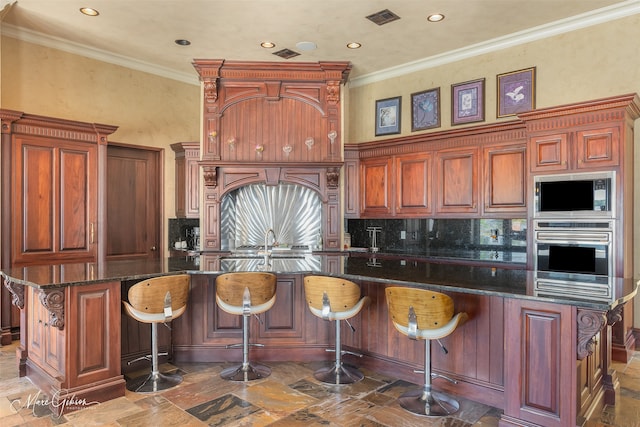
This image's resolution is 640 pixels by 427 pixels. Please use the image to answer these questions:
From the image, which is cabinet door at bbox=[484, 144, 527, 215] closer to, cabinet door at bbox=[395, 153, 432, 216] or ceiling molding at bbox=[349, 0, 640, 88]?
cabinet door at bbox=[395, 153, 432, 216]

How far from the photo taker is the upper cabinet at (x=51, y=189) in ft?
14.1

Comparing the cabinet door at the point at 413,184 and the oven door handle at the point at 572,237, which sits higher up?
the cabinet door at the point at 413,184

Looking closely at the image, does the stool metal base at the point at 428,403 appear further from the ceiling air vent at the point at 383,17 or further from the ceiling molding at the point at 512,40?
the ceiling molding at the point at 512,40

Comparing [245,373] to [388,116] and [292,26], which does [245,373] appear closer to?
[292,26]

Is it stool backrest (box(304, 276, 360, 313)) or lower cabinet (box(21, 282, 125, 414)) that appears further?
stool backrest (box(304, 276, 360, 313))

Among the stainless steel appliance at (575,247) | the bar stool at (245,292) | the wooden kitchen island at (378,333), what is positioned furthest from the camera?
the stainless steel appliance at (575,247)

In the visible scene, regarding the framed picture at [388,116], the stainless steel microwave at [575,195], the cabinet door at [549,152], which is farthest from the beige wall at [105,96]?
the stainless steel microwave at [575,195]

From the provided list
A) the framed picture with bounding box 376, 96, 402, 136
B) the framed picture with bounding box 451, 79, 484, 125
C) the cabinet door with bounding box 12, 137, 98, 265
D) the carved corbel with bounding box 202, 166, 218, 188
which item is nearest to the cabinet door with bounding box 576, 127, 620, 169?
the framed picture with bounding box 451, 79, 484, 125

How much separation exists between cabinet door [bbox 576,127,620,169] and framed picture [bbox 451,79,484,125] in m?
1.56

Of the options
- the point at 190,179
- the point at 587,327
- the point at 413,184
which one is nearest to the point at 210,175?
the point at 190,179

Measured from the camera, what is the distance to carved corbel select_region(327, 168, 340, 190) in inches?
211

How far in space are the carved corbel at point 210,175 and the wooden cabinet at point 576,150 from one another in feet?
11.9

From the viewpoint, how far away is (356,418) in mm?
2793

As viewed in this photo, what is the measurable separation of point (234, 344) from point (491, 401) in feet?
7.12
